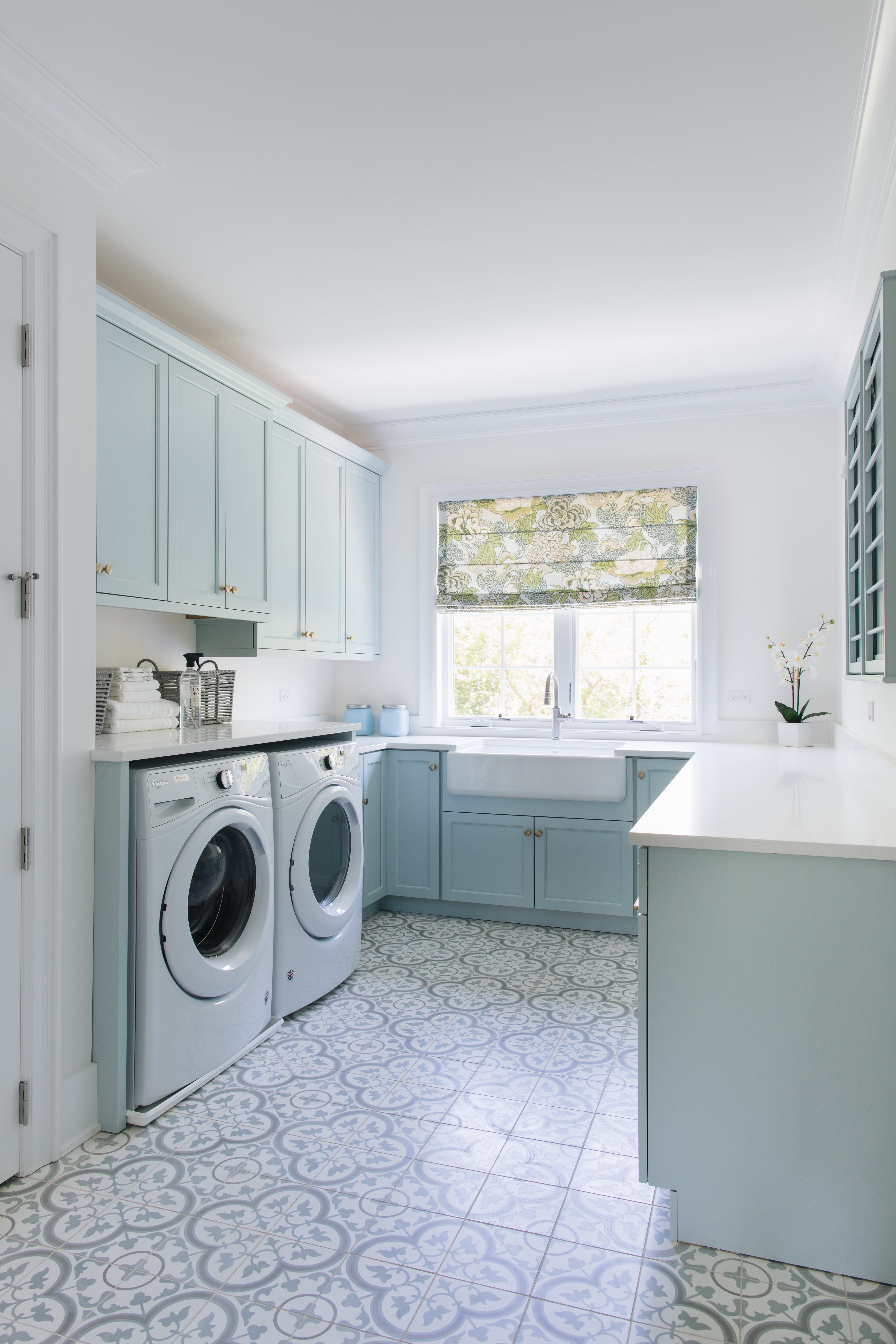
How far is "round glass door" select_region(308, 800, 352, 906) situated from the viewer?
3.04 m

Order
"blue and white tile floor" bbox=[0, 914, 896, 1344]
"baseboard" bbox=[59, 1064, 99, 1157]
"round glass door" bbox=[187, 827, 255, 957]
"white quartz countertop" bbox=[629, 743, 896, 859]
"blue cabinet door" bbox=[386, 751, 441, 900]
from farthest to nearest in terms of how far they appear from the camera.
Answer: "blue cabinet door" bbox=[386, 751, 441, 900], "round glass door" bbox=[187, 827, 255, 957], "baseboard" bbox=[59, 1064, 99, 1157], "white quartz countertop" bbox=[629, 743, 896, 859], "blue and white tile floor" bbox=[0, 914, 896, 1344]

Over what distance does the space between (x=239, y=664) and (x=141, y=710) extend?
1.27m

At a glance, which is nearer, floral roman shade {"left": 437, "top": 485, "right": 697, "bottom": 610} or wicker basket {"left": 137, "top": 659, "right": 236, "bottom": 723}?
wicker basket {"left": 137, "top": 659, "right": 236, "bottom": 723}

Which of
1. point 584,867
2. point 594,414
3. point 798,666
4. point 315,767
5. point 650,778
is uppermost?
point 594,414

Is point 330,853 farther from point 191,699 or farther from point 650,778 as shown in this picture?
point 650,778

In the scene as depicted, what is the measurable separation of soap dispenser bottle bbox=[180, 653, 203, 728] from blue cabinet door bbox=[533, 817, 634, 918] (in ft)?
5.51

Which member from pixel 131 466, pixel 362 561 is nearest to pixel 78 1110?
pixel 131 466

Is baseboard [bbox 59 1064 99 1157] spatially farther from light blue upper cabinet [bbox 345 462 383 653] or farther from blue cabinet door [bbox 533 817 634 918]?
light blue upper cabinet [bbox 345 462 383 653]

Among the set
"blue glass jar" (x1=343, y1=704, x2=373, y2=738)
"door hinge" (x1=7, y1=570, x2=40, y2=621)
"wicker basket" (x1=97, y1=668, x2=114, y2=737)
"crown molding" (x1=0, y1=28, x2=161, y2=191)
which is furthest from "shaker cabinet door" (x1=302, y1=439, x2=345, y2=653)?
"door hinge" (x1=7, y1=570, x2=40, y2=621)

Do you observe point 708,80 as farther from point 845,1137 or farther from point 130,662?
point 130,662

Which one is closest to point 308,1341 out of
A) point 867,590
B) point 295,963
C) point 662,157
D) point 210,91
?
point 295,963

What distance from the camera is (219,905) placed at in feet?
8.57

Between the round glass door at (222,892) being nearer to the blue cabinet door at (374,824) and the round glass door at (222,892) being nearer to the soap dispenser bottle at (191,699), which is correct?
the soap dispenser bottle at (191,699)

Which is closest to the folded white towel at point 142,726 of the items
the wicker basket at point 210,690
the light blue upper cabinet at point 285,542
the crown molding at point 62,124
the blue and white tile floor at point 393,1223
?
the wicker basket at point 210,690
